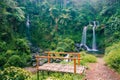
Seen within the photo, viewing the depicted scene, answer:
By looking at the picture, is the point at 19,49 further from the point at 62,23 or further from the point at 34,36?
the point at 62,23

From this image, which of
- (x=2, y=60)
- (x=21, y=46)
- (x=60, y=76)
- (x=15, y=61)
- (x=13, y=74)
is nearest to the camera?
(x=13, y=74)

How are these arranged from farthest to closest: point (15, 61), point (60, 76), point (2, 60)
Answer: point (15, 61) → point (2, 60) → point (60, 76)

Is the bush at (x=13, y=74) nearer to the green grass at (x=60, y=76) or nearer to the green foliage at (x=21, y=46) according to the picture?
the green grass at (x=60, y=76)

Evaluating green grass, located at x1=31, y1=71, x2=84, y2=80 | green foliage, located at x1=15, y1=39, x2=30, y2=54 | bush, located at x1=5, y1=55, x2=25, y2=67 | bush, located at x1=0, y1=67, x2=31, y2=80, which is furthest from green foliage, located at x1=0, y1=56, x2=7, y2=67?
bush, located at x1=0, y1=67, x2=31, y2=80

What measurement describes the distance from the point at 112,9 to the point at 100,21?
6.76 feet

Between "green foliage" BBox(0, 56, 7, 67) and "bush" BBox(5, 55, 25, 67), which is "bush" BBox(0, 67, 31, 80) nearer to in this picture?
"bush" BBox(5, 55, 25, 67)

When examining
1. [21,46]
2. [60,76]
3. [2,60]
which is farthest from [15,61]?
[60,76]

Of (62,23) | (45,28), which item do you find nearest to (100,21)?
(62,23)

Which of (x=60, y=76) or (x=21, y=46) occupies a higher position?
(x=60, y=76)

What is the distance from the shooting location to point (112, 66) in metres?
10.5

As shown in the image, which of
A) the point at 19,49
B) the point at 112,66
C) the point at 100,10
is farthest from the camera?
the point at 100,10

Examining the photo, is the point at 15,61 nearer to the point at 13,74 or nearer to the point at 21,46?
the point at 21,46

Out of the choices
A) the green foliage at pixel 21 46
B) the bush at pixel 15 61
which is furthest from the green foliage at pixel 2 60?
the green foliage at pixel 21 46

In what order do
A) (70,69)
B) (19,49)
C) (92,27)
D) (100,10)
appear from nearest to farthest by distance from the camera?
(70,69)
(19,49)
(92,27)
(100,10)
